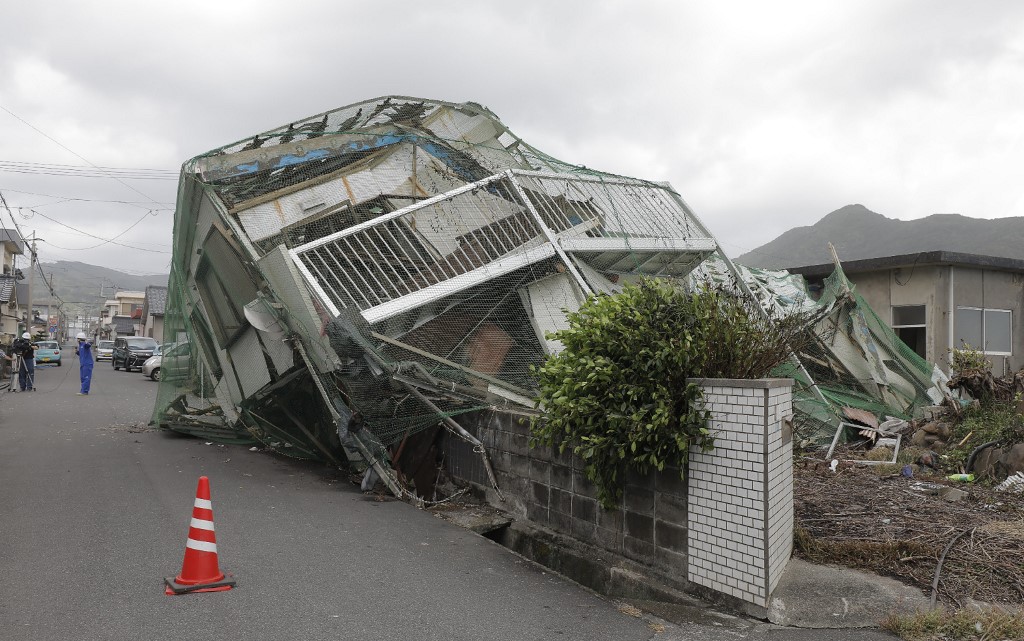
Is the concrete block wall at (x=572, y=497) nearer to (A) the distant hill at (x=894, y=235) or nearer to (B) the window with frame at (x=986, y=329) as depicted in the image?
(B) the window with frame at (x=986, y=329)

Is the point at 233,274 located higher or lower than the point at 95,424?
higher

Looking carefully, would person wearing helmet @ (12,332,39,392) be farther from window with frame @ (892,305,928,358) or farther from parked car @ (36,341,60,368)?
window with frame @ (892,305,928,358)

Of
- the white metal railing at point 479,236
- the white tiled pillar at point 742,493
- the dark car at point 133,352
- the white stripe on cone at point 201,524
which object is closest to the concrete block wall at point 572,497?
the white tiled pillar at point 742,493

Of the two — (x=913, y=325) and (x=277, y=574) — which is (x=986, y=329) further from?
(x=277, y=574)

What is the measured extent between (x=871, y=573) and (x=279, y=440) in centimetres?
804

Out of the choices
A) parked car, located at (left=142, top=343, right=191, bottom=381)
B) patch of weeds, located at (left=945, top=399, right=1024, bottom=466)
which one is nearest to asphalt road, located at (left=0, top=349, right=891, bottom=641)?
parked car, located at (left=142, top=343, right=191, bottom=381)

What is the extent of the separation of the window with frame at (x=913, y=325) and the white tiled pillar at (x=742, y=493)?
9.40 meters

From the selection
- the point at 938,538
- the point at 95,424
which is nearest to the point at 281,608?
the point at 938,538

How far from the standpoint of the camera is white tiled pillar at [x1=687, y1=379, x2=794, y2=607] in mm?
4047

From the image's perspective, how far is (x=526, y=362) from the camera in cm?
746

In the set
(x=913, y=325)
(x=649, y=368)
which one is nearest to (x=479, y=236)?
(x=649, y=368)

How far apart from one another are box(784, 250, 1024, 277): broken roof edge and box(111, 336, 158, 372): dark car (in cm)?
2956

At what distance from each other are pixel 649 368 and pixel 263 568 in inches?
124

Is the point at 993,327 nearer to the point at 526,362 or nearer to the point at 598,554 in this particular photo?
the point at 526,362
